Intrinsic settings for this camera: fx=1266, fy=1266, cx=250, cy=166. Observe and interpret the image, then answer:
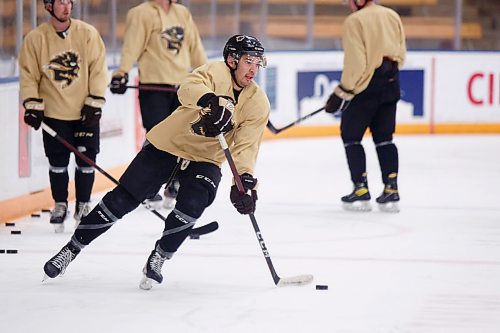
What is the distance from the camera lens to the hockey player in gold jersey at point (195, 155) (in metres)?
4.38

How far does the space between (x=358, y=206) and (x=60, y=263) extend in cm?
252

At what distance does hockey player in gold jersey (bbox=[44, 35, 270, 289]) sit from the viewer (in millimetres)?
4383

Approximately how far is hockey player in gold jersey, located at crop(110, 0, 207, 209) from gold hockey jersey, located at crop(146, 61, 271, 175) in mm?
2181

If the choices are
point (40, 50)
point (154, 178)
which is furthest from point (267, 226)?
point (154, 178)

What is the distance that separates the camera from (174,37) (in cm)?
676

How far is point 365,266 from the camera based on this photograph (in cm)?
509

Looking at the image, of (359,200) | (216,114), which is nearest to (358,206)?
(359,200)

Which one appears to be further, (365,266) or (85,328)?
(365,266)

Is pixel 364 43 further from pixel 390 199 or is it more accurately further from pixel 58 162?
pixel 58 162

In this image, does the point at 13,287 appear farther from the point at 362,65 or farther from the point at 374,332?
the point at 362,65

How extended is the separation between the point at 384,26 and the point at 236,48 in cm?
238

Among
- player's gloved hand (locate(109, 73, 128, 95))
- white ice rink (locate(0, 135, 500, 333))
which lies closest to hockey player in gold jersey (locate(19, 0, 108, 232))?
white ice rink (locate(0, 135, 500, 333))

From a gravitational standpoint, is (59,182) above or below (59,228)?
above

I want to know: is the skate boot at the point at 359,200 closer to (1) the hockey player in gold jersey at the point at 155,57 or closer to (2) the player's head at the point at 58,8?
(1) the hockey player in gold jersey at the point at 155,57
